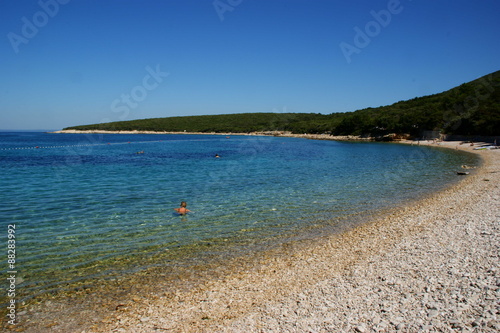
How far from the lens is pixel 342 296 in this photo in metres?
6.38

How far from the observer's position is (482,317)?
16.9 ft

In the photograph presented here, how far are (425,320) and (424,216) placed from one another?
27.6 ft

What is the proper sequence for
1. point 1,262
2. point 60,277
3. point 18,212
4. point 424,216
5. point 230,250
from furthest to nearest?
point 18,212
point 424,216
point 230,250
point 1,262
point 60,277

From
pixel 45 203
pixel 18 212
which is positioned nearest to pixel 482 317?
pixel 18 212

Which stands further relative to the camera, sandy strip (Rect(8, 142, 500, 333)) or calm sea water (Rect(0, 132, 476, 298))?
calm sea water (Rect(0, 132, 476, 298))

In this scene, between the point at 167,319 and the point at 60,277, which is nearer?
the point at 167,319

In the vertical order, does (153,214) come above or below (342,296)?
below

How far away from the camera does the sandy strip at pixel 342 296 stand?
17.8 ft

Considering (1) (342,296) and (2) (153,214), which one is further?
(2) (153,214)

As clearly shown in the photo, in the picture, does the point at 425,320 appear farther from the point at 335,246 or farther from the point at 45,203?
the point at 45,203

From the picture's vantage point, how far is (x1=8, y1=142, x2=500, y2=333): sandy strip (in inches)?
214

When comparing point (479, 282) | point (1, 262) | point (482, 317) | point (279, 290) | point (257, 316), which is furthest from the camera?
point (1, 262)

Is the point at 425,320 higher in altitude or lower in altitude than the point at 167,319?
higher

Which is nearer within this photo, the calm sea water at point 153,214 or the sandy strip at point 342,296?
the sandy strip at point 342,296
